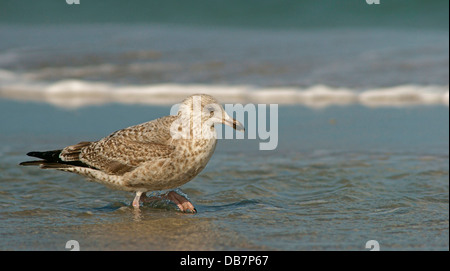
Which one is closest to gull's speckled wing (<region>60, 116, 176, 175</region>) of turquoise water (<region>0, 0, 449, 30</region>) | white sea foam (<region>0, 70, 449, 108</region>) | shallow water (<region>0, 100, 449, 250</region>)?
shallow water (<region>0, 100, 449, 250</region>)

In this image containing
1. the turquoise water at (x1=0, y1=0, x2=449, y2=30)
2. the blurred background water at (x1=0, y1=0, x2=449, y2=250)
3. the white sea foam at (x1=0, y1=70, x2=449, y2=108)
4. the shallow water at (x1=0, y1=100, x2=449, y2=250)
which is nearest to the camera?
the shallow water at (x1=0, y1=100, x2=449, y2=250)

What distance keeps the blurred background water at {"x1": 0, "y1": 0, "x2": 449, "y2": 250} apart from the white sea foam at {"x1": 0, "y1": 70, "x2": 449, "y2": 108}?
0.04 meters

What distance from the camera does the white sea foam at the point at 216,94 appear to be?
11.0m

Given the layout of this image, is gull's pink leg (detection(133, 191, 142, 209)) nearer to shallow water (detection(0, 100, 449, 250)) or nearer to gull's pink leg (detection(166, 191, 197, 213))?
shallow water (detection(0, 100, 449, 250))

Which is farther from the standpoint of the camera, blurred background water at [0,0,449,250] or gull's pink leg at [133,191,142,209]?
gull's pink leg at [133,191,142,209]

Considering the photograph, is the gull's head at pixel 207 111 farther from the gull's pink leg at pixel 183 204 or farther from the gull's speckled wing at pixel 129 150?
the gull's pink leg at pixel 183 204

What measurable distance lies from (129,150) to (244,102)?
527 centimetres

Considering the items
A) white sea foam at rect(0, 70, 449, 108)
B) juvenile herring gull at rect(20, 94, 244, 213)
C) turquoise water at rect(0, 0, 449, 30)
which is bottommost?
juvenile herring gull at rect(20, 94, 244, 213)

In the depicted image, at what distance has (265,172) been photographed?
745 centimetres

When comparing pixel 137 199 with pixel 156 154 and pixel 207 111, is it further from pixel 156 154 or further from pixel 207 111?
pixel 207 111

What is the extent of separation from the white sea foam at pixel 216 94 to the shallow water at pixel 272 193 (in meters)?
0.87

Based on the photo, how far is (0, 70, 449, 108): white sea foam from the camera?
11047 mm

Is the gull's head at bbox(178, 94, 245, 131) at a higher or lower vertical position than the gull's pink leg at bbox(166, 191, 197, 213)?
higher

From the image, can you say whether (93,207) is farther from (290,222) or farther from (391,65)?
(391,65)
